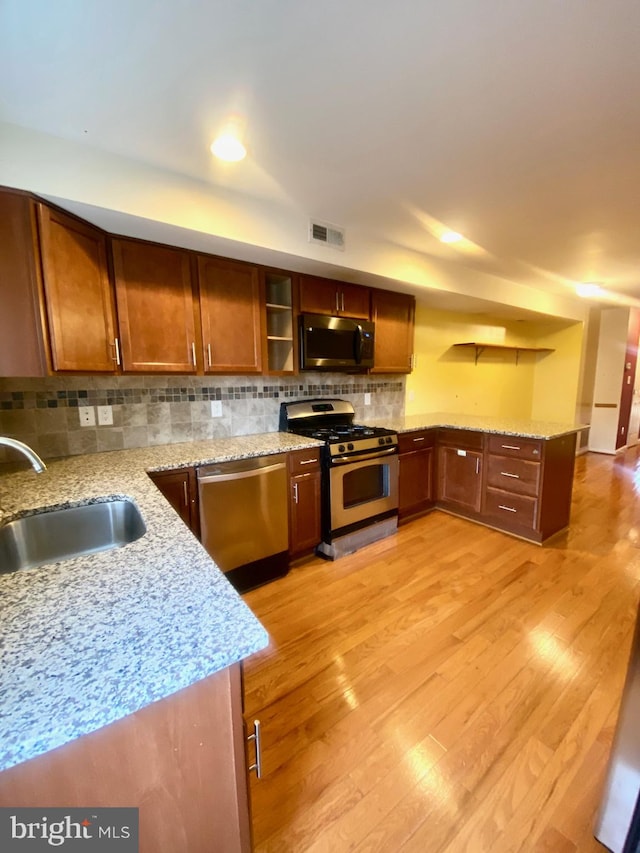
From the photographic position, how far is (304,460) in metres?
2.53

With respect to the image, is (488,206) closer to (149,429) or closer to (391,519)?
(391,519)

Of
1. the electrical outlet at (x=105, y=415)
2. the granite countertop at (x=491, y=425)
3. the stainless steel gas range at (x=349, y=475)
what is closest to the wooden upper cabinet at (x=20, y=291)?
the electrical outlet at (x=105, y=415)

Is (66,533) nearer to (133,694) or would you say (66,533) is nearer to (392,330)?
(133,694)

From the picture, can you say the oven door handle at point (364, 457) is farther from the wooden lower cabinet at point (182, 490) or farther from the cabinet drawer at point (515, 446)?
the wooden lower cabinet at point (182, 490)

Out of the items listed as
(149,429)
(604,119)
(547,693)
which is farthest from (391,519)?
(604,119)

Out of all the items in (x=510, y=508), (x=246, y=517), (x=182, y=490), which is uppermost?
(x=182, y=490)

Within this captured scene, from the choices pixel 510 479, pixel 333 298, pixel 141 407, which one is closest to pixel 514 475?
pixel 510 479

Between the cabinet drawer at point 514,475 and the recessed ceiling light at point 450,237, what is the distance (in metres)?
1.77

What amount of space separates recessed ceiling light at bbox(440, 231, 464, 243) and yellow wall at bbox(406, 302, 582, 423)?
3.72 ft

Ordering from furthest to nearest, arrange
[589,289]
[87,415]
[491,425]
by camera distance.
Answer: [589,289] → [491,425] → [87,415]

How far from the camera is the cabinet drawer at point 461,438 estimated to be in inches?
125

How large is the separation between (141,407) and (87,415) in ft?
1.00

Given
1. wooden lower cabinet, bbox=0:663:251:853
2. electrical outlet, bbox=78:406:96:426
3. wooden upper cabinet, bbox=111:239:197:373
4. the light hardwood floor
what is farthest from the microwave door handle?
wooden lower cabinet, bbox=0:663:251:853

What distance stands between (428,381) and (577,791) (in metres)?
3.40
